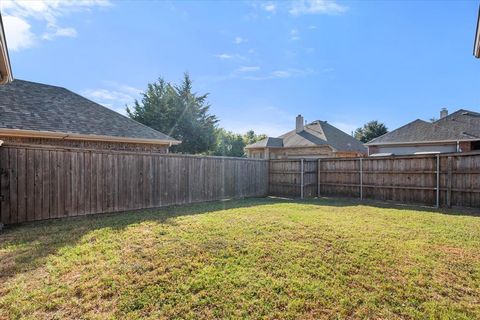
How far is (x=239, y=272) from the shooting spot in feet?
10.7

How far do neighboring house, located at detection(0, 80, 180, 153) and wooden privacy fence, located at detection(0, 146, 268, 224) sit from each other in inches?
94.5

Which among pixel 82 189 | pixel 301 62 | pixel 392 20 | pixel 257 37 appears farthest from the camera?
pixel 301 62

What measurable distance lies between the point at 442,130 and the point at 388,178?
32.8 ft

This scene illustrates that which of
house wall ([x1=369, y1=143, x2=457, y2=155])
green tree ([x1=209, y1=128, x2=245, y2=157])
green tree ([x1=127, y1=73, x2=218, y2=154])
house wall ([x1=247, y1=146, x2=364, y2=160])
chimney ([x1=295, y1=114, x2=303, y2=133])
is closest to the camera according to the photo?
house wall ([x1=369, y1=143, x2=457, y2=155])

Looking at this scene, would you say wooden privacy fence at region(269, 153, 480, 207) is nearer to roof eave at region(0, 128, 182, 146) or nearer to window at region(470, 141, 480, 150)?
roof eave at region(0, 128, 182, 146)

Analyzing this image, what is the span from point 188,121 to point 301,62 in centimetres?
1323

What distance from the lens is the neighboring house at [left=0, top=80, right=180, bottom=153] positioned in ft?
27.1

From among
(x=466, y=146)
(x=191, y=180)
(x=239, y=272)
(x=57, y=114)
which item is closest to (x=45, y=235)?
(x=239, y=272)

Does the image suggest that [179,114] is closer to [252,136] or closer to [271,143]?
[271,143]

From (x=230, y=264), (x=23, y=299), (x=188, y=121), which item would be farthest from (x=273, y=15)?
(x=188, y=121)

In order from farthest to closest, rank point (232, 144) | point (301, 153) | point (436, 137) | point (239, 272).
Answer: point (232, 144)
point (301, 153)
point (436, 137)
point (239, 272)

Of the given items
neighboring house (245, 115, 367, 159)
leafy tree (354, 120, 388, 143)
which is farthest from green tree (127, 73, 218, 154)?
leafy tree (354, 120, 388, 143)

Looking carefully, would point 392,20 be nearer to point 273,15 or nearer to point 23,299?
point 273,15

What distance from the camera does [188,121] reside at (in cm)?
2381
